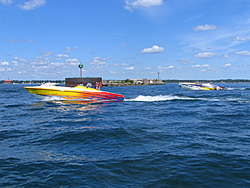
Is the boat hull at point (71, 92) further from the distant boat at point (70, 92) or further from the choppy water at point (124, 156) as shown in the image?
the choppy water at point (124, 156)

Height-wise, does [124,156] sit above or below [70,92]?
below

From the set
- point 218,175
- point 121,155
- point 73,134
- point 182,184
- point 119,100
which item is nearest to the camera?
point 182,184

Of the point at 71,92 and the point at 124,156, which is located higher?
the point at 71,92

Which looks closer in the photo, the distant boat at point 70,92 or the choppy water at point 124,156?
the choppy water at point 124,156

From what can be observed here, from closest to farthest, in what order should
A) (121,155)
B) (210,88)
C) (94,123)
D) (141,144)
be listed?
(121,155) → (141,144) → (94,123) → (210,88)

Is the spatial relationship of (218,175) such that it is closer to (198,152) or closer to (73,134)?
(198,152)

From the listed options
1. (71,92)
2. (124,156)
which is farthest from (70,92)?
(124,156)

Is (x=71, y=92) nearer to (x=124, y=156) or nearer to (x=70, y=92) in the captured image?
(x=70, y=92)

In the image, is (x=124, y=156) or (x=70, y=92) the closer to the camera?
(x=124, y=156)

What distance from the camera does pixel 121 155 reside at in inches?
240

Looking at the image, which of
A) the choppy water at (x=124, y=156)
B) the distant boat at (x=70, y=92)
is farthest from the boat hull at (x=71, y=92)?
the choppy water at (x=124, y=156)

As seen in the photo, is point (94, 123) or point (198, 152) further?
point (94, 123)

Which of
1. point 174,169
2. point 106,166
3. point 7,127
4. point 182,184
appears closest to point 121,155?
point 106,166

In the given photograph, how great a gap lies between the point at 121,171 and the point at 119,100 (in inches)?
620
